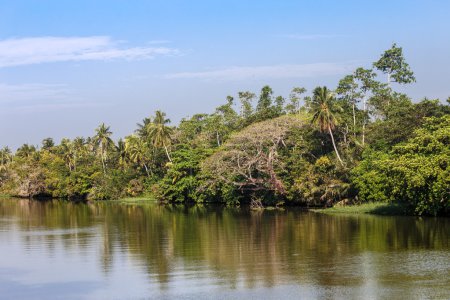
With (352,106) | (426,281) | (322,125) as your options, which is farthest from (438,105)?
(426,281)

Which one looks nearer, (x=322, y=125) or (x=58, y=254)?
(x=58, y=254)

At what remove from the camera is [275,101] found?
257 ft

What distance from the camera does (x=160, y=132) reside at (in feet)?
248

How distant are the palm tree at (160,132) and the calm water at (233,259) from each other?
27572 mm

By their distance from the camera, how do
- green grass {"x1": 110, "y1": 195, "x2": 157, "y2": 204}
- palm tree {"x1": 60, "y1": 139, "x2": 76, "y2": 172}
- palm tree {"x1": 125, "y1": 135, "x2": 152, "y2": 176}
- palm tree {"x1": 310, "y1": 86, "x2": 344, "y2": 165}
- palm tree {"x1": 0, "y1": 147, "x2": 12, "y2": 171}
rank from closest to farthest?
palm tree {"x1": 310, "y1": 86, "x2": 344, "y2": 165}, green grass {"x1": 110, "y1": 195, "x2": 157, "y2": 204}, palm tree {"x1": 125, "y1": 135, "x2": 152, "y2": 176}, palm tree {"x1": 60, "y1": 139, "x2": 76, "y2": 172}, palm tree {"x1": 0, "y1": 147, "x2": 12, "y2": 171}

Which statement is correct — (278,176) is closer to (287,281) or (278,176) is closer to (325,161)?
(325,161)

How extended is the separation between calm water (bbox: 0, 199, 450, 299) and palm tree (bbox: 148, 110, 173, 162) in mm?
27572

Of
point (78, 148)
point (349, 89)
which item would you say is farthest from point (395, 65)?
point (78, 148)

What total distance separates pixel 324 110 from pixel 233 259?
29.8 m

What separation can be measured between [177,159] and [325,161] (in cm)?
2324

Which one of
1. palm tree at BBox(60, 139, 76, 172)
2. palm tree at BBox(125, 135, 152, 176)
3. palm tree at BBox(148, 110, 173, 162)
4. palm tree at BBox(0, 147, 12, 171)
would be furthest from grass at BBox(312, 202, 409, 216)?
palm tree at BBox(0, 147, 12, 171)

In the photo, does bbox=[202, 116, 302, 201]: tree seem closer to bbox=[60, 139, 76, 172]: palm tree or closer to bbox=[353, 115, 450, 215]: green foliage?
bbox=[353, 115, 450, 215]: green foliage

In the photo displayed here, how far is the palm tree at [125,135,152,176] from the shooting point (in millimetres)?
82812

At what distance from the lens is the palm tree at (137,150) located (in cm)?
8281
